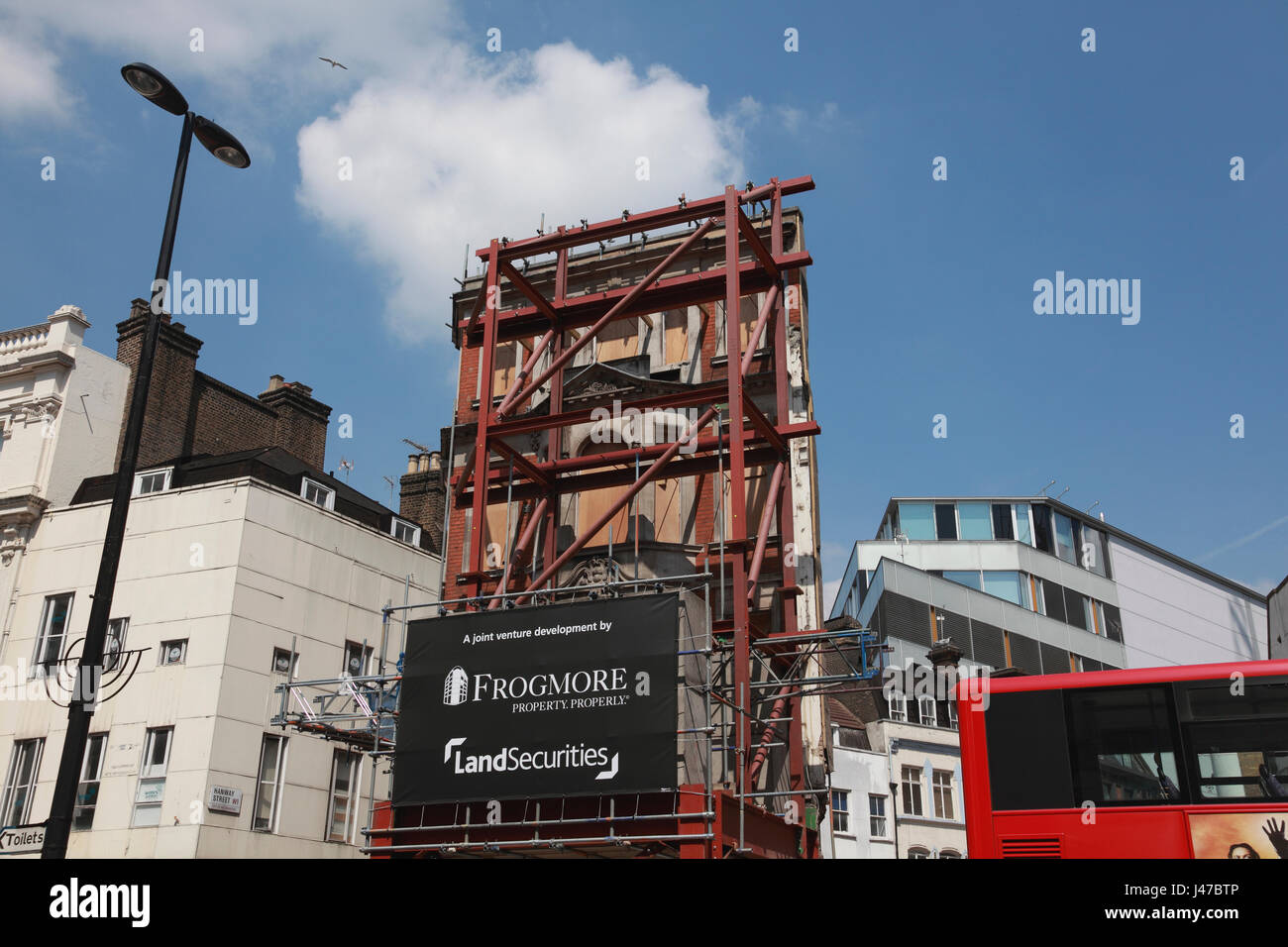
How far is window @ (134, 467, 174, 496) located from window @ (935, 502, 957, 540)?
48.9 metres

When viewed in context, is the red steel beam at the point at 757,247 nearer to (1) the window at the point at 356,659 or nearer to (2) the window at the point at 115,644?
(1) the window at the point at 356,659

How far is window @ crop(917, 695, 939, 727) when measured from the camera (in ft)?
194

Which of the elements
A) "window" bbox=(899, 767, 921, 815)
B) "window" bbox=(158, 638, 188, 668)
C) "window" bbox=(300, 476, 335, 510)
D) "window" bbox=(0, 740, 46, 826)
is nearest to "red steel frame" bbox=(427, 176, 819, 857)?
"window" bbox=(158, 638, 188, 668)

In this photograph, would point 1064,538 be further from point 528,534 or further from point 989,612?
point 528,534

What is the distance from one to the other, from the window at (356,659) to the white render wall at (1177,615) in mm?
52036

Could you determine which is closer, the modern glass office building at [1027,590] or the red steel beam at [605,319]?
the red steel beam at [605,319]

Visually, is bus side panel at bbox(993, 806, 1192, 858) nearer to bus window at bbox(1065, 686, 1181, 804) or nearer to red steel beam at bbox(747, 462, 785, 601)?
bus window at bbox(1065, 686, 1181, 804)

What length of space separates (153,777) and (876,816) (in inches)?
1437

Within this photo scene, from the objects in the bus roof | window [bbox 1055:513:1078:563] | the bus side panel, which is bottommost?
the bus side panel

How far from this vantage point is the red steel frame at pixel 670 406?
69.5 feet

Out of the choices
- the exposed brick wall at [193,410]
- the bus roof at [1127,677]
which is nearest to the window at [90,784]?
Answer: the exposed brick wall at [193,410]
